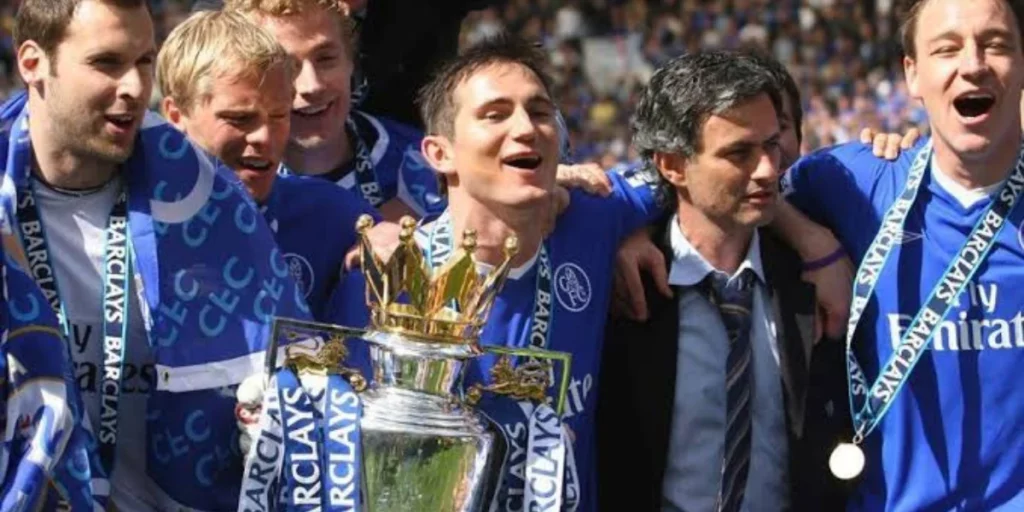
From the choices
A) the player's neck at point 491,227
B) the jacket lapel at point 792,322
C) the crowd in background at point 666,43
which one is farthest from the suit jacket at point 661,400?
the crowd in background at point 666,43

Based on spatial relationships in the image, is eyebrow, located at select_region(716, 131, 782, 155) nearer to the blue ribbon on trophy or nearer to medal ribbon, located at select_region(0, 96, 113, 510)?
the blue ribbon on trophy

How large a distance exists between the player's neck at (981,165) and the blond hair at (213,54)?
159cm

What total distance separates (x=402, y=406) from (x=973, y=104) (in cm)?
167

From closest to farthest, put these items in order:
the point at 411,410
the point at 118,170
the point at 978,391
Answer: the point at 411,410 < the point at 118,170 < the point at 978,391

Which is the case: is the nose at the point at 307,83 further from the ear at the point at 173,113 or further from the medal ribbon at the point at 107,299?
the medal ribbon at the point at 107,299

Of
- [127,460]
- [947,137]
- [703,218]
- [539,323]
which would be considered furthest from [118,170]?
[947,137]

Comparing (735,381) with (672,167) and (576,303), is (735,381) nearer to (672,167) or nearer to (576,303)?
(576,303)

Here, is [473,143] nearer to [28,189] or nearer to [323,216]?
[323,216]

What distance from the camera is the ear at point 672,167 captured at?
552 cm

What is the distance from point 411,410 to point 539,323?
69cm

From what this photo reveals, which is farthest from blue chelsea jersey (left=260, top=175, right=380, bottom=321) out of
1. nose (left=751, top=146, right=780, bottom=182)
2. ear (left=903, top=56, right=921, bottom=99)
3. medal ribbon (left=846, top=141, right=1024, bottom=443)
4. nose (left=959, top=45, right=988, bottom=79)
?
nose (left=959, top=45, right=988, bottom=79)

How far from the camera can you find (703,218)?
5.52 m

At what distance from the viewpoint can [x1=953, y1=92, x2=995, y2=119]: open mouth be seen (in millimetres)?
5422

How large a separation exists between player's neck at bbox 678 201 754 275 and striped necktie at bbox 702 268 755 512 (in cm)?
5
